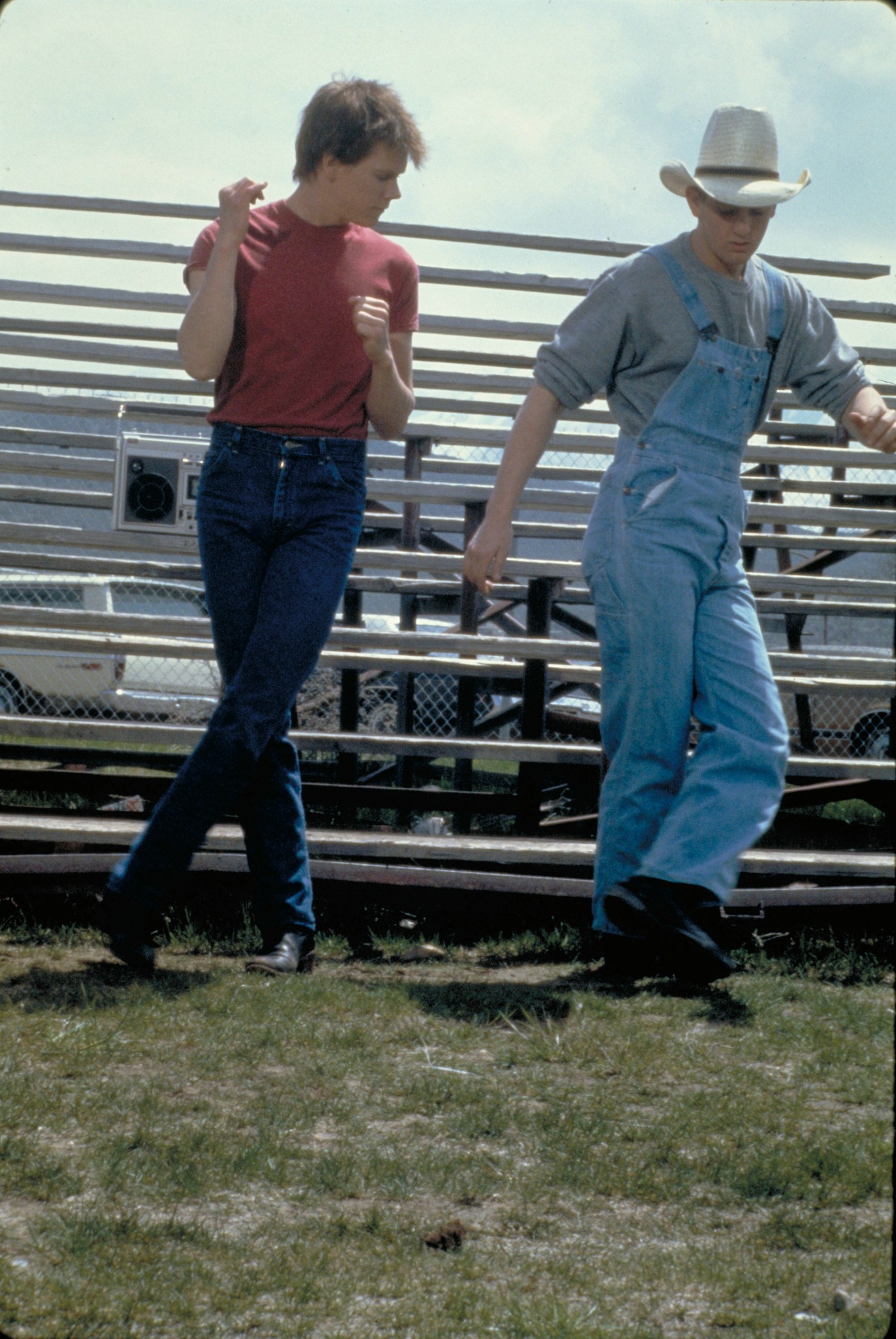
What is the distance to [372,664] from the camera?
4621 millimetres

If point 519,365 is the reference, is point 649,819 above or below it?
below

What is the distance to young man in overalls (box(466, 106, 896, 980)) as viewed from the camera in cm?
285

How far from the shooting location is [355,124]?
124 inches

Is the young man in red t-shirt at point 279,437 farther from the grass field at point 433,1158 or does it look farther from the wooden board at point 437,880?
the wooden board at point 437,880

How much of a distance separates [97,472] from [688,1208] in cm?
409

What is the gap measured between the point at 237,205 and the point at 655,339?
0.98 m

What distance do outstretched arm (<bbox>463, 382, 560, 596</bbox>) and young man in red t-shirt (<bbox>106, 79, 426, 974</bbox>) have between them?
0.39 metres

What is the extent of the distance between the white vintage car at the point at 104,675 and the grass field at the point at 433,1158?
20.6 ft

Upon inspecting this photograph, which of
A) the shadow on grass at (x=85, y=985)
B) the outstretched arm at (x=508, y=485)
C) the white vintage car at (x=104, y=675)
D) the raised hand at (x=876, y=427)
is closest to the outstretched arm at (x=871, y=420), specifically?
the raised hand at (x=876, y=427)

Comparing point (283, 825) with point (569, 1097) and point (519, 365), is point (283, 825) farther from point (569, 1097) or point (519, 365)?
point (519, 365)

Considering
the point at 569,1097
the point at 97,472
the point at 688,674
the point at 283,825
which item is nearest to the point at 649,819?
the point at 688,674

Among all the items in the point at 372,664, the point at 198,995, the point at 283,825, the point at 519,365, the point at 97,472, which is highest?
the point at 519,365

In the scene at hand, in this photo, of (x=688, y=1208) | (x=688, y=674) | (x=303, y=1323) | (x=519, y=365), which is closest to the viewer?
(x=303, y=1323)

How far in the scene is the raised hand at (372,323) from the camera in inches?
119
